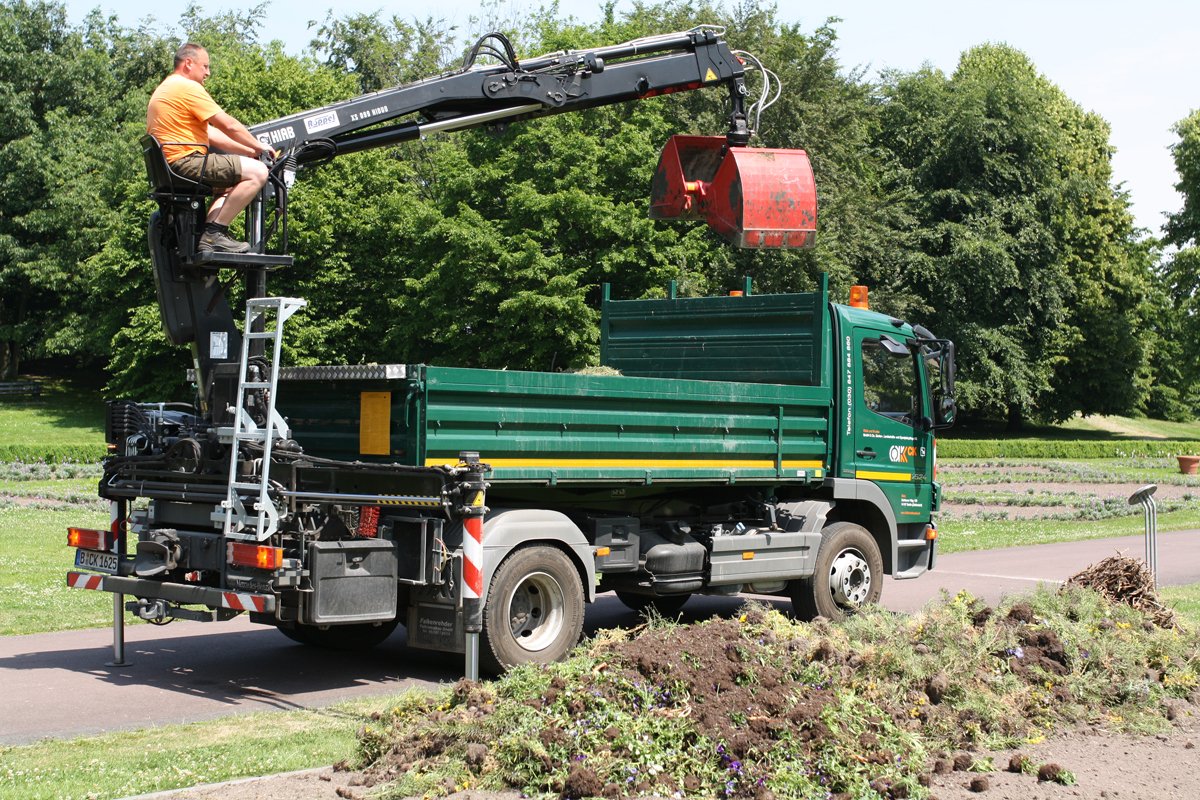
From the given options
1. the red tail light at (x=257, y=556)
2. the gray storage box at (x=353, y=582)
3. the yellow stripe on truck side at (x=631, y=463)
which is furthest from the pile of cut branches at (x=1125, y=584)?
the red tail light at (x=257, y=556)

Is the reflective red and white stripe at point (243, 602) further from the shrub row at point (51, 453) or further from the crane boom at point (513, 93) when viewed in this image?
the shrub row at point (51, 453)

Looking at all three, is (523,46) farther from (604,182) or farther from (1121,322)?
(1121,322)

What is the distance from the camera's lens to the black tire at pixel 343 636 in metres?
9.91

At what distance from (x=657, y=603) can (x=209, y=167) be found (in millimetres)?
6334

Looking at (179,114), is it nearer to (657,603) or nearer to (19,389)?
(657,603)

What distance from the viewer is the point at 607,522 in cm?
973

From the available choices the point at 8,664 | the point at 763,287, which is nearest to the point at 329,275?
the point at 763,287

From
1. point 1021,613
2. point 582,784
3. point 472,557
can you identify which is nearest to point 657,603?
point 1021,613

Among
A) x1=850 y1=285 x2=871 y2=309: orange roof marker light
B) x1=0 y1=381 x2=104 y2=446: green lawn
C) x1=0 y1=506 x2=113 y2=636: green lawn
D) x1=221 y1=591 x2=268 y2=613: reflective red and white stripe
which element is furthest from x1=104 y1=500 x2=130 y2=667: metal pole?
x1=0 y1=381 x2=104 y2=446: green lawn

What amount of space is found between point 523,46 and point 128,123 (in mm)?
16073

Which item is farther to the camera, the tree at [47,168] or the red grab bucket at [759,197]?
the tree at [47,168]

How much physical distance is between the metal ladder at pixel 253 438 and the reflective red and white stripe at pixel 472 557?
1141 mm

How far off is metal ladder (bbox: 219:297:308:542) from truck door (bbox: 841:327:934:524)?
5539mm

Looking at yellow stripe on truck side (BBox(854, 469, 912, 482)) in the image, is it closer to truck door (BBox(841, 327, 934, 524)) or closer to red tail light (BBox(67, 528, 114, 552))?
truck door (BBox(841, 327, 934, 524))
